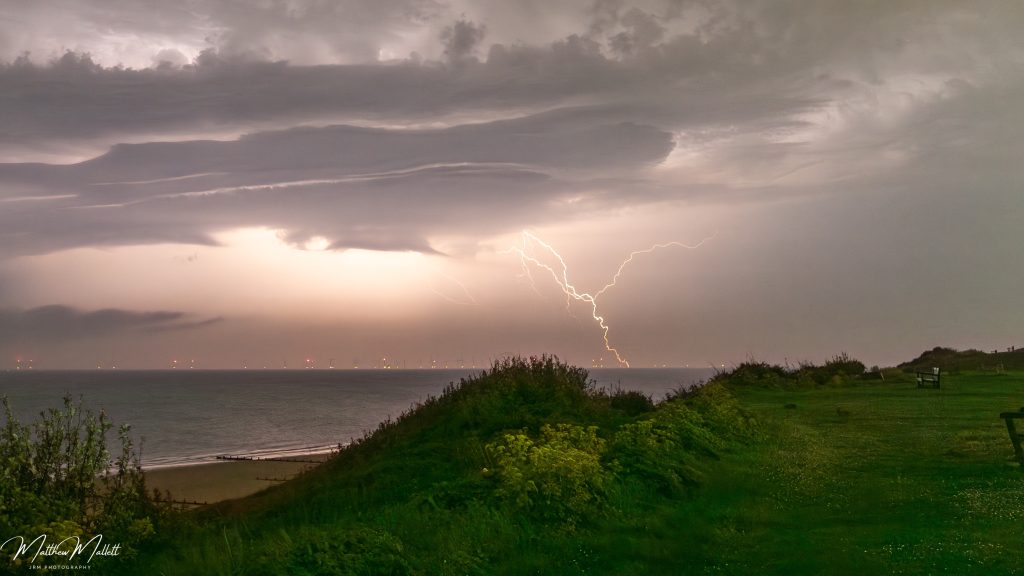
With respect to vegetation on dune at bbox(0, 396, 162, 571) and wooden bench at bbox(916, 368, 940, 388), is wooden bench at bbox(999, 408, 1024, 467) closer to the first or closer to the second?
vegetation on dune at bbox(0, 396, 162, 571)

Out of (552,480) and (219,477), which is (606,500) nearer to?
(552,480)

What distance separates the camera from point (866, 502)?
44.5 ft

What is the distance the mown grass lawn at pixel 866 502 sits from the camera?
10047 mm

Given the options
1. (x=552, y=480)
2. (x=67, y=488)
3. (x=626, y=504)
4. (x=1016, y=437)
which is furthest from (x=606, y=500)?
(x=1016, y=437)

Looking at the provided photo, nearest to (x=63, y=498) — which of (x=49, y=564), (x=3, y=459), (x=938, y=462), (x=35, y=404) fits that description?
(x=3, y=459)

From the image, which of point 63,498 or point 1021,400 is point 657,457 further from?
point 1021,400

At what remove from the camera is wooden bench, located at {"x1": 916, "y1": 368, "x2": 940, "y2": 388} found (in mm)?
40250

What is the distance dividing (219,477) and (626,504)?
28047 mm

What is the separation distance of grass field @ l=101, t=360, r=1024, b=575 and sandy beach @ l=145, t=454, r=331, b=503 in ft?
25.6

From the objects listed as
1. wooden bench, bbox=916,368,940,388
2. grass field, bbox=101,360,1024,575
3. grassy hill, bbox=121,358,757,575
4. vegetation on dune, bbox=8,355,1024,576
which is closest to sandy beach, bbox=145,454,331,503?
grass field, bbox=101,360,1024,575

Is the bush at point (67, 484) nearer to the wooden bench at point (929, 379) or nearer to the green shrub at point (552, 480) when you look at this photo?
the green shrub at point (552, 480)

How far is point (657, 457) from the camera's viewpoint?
14.9 m

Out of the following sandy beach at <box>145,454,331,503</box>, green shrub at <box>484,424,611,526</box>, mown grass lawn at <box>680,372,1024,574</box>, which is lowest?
sandy beach at <box>145,454,331,503</box>

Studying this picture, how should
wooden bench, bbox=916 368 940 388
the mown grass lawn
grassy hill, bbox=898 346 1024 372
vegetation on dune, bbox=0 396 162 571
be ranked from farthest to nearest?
grassy hill, bbox=898 346 1024 372 < wooden bench, bbox=916 368 940 388 < vegetation on dune, bbox=0 396 162 571 < the mown grass lawn
